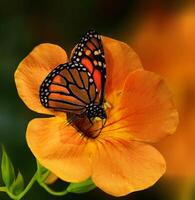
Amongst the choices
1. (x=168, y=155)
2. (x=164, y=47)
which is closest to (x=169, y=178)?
(x=168, y=155)

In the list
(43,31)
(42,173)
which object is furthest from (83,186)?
(43,31)

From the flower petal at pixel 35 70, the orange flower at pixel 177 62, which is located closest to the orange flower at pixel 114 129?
the flower petal at pixel 35 70

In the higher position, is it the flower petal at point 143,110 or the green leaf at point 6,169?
the flower petal at point 143,110

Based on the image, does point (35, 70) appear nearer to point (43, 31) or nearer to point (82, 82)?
point (82, 82)

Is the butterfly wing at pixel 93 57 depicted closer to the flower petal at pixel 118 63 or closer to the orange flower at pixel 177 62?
the flower petal at pixel 118 63

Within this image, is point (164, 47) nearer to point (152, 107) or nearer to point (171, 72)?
point (171, 72)
